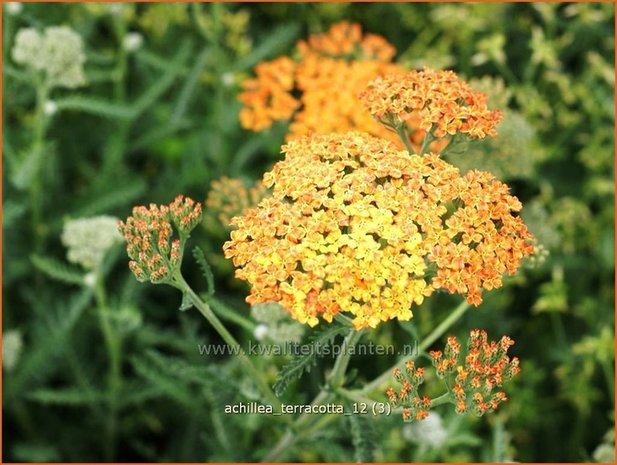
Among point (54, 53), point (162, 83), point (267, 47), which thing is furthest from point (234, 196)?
point (267, 47)

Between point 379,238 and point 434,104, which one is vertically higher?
point 434,104

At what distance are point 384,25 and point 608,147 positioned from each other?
140 cm

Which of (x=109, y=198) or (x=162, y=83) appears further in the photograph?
(x=162, y=83)

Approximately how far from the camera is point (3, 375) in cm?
390

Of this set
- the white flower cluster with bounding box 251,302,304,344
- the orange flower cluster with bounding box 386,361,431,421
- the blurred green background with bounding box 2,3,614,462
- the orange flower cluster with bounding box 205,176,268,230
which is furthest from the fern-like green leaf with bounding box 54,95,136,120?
the orange flower cluster with bounding box 386,361,431,421

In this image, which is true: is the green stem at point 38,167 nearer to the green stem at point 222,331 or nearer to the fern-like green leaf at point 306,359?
the green stem at point 222,331

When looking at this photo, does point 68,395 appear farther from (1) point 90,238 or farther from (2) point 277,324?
(2) point 277,324

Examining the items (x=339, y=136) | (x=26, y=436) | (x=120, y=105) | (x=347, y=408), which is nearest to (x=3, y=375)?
(x=26, y=436)

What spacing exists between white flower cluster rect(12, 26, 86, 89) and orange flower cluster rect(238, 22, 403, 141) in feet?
2.26

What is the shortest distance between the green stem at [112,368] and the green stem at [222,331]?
979 mm

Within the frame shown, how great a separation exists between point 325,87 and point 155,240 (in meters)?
1.12

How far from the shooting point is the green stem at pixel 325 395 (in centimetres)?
241

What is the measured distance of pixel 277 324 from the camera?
116 inches

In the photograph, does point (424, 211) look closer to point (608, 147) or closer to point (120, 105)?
point (120, 105)
